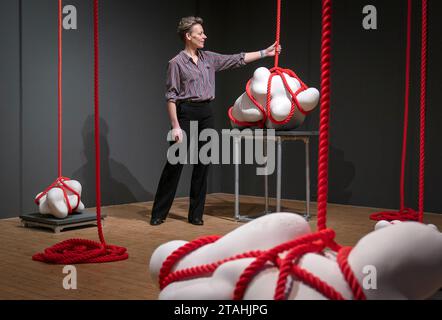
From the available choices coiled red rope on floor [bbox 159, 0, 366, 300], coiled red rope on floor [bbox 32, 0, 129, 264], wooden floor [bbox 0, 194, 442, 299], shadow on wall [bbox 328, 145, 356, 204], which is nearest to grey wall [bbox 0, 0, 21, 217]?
wooden floor [bbox 0, 194, 442, 299]

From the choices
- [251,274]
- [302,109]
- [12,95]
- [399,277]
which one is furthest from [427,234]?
[12,95]

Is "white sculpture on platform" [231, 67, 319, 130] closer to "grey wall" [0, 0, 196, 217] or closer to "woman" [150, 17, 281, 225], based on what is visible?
"woman" [150, 17, 281, 225]

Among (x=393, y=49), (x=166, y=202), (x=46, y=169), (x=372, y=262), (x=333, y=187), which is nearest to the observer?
(x=372, y=262)

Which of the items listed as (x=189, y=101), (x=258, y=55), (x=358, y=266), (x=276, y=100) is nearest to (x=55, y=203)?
(x=189, y=101)

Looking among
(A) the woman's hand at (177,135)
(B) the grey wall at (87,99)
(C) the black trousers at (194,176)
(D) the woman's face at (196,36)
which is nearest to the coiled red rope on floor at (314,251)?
(A) the woman's hand at (177,135)

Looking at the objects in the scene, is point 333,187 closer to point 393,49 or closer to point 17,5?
point 393,49

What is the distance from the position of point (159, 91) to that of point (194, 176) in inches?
53.7

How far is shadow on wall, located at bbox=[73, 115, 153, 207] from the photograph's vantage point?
163 inches

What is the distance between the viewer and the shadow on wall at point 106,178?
13.6 feet

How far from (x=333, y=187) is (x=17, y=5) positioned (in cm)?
263

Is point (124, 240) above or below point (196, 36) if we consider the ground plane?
below

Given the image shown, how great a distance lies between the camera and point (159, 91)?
474 cm

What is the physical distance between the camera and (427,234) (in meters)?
1.09

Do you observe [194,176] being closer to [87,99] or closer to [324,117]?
[87,99]
